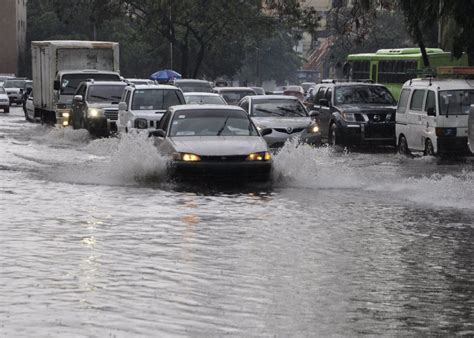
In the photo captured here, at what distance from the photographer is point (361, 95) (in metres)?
35.9

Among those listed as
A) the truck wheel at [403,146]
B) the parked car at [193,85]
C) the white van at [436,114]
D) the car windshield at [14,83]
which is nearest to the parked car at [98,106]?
the parked car at [193,85]

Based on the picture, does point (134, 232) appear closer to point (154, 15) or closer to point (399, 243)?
point (399, 243)

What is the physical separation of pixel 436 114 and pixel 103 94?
12.1 meters

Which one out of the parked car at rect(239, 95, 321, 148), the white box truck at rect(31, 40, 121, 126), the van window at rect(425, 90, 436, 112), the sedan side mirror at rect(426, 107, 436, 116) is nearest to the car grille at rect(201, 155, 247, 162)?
the parked car at rect(239, 95, 321, 148)

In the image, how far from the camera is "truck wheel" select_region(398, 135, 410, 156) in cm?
3105

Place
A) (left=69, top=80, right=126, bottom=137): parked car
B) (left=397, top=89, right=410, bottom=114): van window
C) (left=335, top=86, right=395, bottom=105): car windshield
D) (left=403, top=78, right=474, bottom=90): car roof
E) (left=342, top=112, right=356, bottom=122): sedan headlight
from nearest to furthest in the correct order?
(left=403, top=78, right=474, bottom=90): car roof → (left=397, top=89, right=410, bottom=114): van window → (left=342, top=112, right=356, bottom=122): sedan headlight → (left=335, top=86, right=395, bottom=105): car windshield → (left=69, top=80, right=126, bottom=137): parked car

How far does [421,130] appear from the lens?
29812 millimetres

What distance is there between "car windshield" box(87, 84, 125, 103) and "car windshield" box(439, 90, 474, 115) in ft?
38.2

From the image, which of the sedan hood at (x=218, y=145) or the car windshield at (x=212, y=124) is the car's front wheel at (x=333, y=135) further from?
the sedan hood at (x=218, y=145)

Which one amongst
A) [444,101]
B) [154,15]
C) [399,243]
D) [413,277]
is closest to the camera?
[413,277]

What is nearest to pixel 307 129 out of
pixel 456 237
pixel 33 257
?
pixel 456 237

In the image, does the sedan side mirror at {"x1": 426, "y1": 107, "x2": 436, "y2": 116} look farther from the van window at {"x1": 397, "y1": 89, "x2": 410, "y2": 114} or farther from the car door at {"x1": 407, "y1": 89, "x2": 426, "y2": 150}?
the van window at {"x1": 397, "y1": 89, "x2": 410, "y2": 114}

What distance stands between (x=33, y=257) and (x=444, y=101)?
701 inches

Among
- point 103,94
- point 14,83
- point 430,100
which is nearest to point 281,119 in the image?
point 430,100
